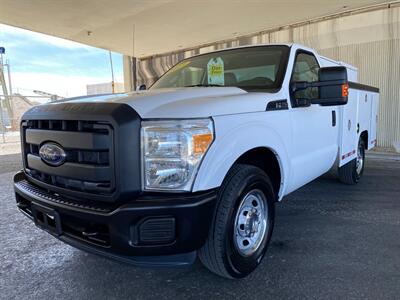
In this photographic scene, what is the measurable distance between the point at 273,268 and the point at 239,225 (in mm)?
545

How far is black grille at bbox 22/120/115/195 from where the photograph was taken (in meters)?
1.91

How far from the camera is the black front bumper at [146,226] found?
183cm

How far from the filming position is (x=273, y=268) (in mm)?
2611

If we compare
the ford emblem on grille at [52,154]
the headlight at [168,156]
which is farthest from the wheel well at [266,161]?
the ford emblem on grille at [52,154]

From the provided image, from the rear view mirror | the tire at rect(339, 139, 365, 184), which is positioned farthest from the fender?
the tire at rect(339, 139, 365, 184)

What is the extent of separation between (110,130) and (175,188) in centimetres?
50

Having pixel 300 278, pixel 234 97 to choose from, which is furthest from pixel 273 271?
pixel 234 97

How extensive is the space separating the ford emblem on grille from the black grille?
29 millimetres

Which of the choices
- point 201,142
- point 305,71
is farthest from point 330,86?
point 201,142

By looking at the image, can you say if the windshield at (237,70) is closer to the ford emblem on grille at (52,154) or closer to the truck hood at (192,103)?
the truck hood at (192,103)

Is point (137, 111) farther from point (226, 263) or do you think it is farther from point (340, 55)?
point (340, 55)

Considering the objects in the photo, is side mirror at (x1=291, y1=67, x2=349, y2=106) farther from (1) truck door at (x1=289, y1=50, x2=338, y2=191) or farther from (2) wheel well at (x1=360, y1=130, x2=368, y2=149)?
(2) wheel well at (x1=360, y1=130, x2=368, y2=149)

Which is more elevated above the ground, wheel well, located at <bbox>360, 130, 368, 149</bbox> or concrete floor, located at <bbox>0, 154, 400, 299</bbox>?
wheel well, located at <bbox>360, 130, 368, 149</bbox>

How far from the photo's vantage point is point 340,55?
31.4ft
